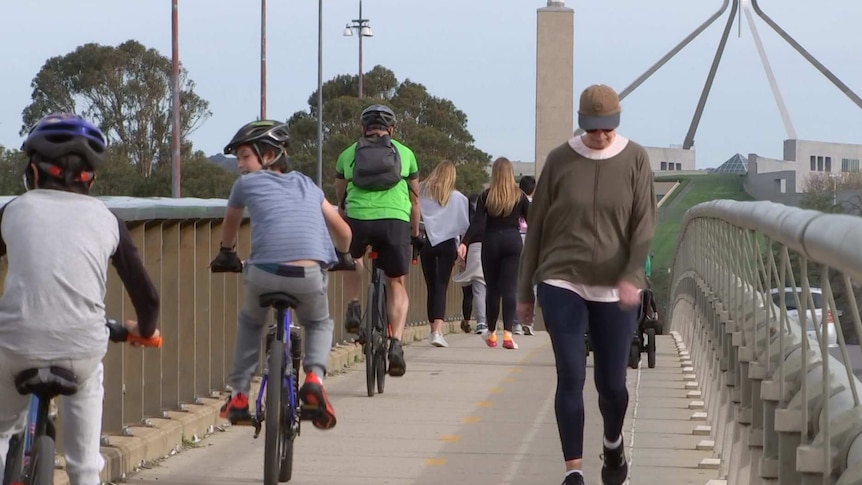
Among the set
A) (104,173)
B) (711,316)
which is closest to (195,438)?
(711,316)

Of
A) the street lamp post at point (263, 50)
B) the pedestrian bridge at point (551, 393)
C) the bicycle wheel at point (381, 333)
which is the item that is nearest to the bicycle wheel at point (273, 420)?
the pedestrian bridge at point (551, 393)

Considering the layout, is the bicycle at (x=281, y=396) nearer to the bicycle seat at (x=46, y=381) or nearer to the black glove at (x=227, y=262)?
the black glove at (x=227, y=262)

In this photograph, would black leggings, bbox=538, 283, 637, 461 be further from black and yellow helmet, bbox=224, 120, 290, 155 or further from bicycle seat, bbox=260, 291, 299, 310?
black and yellow helmet, bbox=224, 120, 290, 155

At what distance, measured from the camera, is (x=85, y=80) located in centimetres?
7919

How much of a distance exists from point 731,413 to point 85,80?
240 ft

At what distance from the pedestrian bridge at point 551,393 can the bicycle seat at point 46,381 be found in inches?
71.5

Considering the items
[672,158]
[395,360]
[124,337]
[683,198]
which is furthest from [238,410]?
[672,158]

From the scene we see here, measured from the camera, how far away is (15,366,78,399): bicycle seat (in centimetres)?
480

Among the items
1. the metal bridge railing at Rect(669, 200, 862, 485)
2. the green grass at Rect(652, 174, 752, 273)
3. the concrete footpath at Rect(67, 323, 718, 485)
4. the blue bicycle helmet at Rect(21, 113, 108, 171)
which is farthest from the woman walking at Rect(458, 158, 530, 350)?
the green grass at Rect(652, 174, 752, 273)

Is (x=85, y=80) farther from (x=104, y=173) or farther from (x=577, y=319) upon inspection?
(x=577, y=319)

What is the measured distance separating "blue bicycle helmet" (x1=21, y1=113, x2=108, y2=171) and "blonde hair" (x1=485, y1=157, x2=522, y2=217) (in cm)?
996

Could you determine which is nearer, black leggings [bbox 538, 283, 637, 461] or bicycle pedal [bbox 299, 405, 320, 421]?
black leggings [bbox 538, 283, 637, 461]

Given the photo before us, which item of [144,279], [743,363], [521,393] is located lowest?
[521,393]

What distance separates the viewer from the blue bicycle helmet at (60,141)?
4.96m
